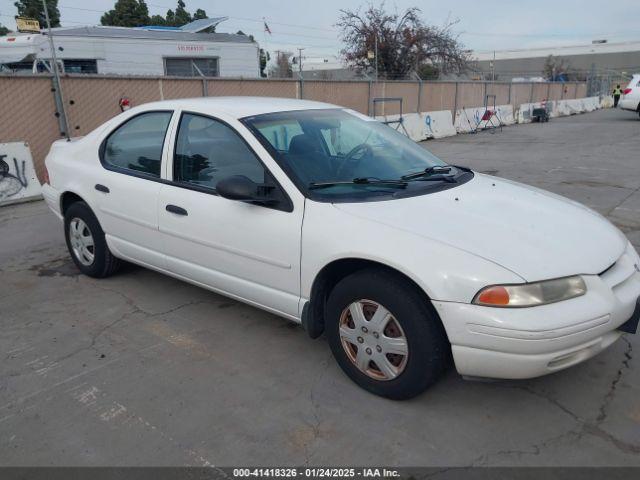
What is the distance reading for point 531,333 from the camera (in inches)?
92.2

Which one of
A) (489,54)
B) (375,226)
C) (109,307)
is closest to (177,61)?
(109,307)

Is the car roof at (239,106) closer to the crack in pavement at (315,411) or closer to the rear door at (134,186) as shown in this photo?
the rear door at (134,186)

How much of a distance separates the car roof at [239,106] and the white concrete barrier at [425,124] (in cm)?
1196

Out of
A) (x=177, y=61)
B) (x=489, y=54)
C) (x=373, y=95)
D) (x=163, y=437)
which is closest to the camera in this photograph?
(x=163, y=437)

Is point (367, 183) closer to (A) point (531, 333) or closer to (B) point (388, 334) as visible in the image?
(B) point (388, 334)

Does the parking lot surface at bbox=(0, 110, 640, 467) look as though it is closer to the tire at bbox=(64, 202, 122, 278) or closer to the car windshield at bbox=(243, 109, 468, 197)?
the tire at bbox=(64, 202, 122, 278)

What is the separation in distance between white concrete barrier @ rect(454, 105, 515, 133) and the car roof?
16.2m

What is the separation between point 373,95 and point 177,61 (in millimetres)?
9219

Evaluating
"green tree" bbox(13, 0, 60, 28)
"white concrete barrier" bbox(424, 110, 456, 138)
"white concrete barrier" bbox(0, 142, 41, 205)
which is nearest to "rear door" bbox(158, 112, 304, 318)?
"white concrete barrier" bbox(0, 142, 41, 205)

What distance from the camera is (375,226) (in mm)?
2721

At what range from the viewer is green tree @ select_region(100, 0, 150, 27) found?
140ft

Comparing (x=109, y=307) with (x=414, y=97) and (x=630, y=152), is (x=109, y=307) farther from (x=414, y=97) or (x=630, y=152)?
(x=414, y=97)

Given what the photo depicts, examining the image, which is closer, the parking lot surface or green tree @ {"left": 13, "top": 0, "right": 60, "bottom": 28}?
the parking lot surface

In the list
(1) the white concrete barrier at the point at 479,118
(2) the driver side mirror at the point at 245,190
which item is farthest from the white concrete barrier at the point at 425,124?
(2) the driver side mirror at the point at 245,190
